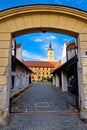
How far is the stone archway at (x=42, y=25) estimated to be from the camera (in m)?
6.00

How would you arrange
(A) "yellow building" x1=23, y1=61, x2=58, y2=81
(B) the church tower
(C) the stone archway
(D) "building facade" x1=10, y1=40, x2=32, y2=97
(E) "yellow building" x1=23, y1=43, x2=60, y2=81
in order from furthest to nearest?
(B) the church tower, (A) "yellow building" x1=23, y1=61, x2=58, y2=81, (E) "yellow building" x1=23, y1=43, x2=60, y2=81, (D) "building facade" x1=10, y1=40, x2=32, y2=97, (C) the stone archway

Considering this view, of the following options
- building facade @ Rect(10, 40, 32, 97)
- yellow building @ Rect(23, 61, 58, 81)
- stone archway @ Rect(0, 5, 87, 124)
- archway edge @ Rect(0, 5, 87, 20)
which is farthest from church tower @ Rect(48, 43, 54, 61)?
→ archway edge @ Rect(0, 5, 87, 20)

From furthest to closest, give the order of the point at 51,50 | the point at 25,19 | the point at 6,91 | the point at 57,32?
the point at 51,50 → the point at 57,32 → the point at 25,19 → the point at 6,91

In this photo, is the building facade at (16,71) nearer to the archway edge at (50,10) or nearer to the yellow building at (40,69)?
the archway edge at (50,10)

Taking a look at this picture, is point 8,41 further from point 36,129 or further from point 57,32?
point 36,129

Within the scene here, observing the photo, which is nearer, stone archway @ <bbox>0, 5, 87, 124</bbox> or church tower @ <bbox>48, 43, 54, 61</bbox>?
stone archway @ <bbox>0, 5, 87, 124</bbox>

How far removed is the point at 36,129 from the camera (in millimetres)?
5086

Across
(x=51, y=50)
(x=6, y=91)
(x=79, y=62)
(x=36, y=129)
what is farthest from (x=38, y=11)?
(x=51, y=50)

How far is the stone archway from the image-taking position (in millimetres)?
6002

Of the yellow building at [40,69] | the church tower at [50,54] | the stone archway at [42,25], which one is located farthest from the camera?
the church tower at [50,54]

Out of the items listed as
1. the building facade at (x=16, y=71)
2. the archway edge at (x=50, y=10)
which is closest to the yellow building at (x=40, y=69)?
the building facade at (x=16, y=71)

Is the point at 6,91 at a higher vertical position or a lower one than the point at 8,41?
lower

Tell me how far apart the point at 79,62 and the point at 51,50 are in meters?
94.1

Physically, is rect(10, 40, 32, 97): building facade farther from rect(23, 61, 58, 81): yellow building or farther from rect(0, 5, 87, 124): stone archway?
rect(23, 61, 58, 81): yellow building
